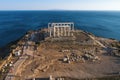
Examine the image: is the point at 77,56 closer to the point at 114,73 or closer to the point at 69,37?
the point at 114,73

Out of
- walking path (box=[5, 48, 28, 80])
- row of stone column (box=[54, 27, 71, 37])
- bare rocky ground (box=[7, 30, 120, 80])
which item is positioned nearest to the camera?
walking path (box=[5, 48, 28, 80])

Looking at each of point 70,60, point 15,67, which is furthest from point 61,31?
point 15,67

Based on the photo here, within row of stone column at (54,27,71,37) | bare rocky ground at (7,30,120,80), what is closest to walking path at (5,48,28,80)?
bare rocky ground at (7,30,120,80)

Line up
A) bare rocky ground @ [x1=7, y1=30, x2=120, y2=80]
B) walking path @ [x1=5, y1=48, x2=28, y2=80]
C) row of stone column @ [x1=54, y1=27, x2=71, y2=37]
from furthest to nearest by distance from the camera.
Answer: row of stone column @ [x1=54, y1=27, x2=71, y2=37] → bare rocky ground @ [x1=7, y1=30, x2=120, y2=80] → walking path @ [x1=5, y1=48, x2=28, y2=80]

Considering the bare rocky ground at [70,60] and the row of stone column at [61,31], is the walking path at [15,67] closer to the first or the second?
the bare rocky ground at [70,60]

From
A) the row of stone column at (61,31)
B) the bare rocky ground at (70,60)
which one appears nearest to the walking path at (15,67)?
the bare rocky ground at (70,60)

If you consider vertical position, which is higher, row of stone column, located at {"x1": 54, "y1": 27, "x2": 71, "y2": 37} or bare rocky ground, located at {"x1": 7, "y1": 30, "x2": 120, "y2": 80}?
row of stone column, located at {"x1": 54, "y1": 27, "x2": 71, "y2": 37}

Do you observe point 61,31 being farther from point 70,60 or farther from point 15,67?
point 15,67

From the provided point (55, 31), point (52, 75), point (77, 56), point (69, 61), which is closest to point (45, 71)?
point (52, 75)

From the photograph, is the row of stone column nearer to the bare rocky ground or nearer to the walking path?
the bare rocky ground
